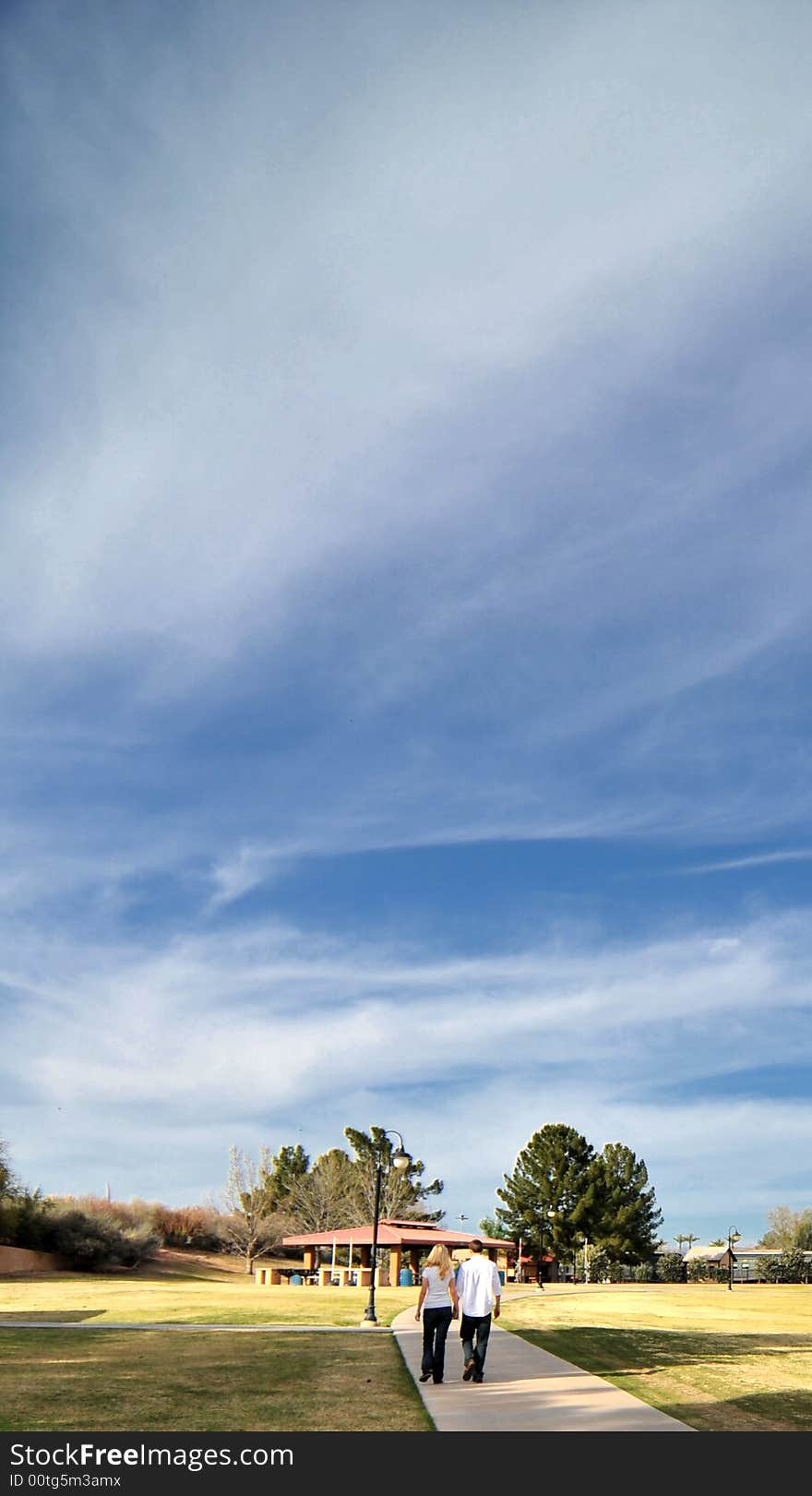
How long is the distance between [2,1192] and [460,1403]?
49.0 m

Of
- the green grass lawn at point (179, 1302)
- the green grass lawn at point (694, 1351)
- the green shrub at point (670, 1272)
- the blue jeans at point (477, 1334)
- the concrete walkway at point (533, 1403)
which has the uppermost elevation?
the blue jeans at point (477, 1334)

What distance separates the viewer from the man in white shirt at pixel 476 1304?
457 inches

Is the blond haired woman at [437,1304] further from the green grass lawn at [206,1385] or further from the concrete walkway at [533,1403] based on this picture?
the green grass lawn at [206,1385]

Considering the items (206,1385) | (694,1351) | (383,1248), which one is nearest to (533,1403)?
(206,1385)

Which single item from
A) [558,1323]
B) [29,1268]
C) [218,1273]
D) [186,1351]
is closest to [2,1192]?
[29,1268]

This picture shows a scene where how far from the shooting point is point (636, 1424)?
9.09 m

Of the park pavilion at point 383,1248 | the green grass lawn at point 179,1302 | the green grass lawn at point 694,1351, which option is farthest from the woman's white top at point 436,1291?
the park pavilion at point 383,1248

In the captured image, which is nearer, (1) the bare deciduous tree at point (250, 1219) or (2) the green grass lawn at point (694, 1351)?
(2) the green grass lawn at point (694, 1351)

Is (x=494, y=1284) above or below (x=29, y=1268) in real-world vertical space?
above

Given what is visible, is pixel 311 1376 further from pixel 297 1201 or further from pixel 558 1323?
pixel 297 1201

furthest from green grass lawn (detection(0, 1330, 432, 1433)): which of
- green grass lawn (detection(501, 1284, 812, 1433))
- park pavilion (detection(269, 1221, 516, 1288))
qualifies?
park pavilion (detection(269, 1221, 516, 1288))

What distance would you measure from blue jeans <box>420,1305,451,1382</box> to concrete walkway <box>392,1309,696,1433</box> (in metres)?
0.14

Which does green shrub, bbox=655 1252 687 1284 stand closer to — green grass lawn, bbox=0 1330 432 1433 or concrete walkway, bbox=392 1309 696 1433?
green grass lawn, bbox=0 1330 432 1433

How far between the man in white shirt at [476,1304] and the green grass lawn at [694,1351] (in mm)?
1546
